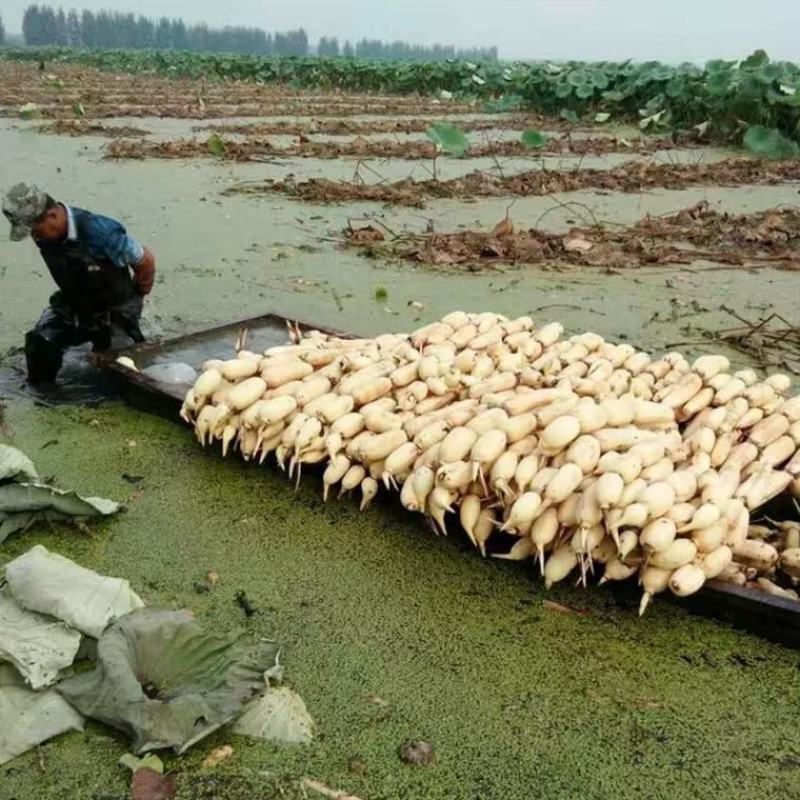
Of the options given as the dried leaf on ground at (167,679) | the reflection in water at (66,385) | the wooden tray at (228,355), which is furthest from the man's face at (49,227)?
Result: the dried leaf on ground at (167,679)

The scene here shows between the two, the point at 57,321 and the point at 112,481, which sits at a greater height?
the point at 57,321

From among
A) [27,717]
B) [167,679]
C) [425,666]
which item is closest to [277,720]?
[167,679]

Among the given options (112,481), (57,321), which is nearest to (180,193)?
(57,321)

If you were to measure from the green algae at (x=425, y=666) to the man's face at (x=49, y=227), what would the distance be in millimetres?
1113

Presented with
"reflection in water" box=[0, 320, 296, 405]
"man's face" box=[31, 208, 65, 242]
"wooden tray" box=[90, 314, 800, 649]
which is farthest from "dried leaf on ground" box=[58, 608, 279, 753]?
"man's face" box=[31, 208, 65, 242]

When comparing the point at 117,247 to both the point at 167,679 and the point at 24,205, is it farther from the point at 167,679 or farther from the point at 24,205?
the point at 167,679

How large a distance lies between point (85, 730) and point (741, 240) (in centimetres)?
649

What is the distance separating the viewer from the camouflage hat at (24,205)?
335 centimetres

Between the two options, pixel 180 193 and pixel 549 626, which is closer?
pixel 549 626

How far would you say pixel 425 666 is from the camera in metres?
2.13

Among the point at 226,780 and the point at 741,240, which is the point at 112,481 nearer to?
the point at 226,780

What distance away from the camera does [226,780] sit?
5.85 ft

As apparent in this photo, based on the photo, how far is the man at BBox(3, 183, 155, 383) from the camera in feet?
11.4

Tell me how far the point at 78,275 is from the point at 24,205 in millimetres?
402
